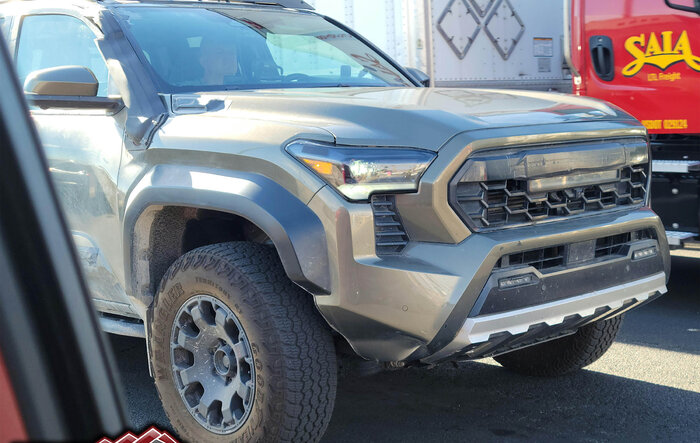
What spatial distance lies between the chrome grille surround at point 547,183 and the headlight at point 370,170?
0.14 m

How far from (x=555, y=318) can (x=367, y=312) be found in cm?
69

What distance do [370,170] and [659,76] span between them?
371cm

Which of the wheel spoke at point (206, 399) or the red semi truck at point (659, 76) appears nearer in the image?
the wheel spoke at point (206, 399)

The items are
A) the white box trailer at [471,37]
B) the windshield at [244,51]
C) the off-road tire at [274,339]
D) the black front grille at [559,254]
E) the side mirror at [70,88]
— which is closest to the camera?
the off-road tire at [274,339]

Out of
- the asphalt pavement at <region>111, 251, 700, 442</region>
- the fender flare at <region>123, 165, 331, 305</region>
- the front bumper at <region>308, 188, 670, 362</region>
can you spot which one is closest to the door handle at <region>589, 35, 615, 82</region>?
the asphalt pavement at <region>111, 251, 700, 442</region>

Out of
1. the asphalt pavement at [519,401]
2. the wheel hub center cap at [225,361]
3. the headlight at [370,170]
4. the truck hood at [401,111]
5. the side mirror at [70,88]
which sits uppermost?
the side mirror at [70,88]

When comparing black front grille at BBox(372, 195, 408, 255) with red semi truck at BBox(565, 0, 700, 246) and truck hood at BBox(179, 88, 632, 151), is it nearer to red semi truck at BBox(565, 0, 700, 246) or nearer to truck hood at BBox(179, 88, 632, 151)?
truck hood at BBox(179, 88, 632, 151)

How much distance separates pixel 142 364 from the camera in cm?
477

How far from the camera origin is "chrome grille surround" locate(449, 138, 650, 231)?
9.73 feet

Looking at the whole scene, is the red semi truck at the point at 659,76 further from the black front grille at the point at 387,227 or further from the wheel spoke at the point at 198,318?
the wheel spoke at the point at 198,318

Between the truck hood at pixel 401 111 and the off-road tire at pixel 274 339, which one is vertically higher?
the truck hood at pixel 401 111

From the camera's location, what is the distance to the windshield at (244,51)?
148 inches

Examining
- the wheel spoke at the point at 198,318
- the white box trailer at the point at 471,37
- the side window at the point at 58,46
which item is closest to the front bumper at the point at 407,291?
the wheel spoke at the point at 198,318

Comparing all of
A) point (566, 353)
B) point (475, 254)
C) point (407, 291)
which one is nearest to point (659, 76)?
point (566, 353)
